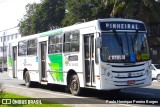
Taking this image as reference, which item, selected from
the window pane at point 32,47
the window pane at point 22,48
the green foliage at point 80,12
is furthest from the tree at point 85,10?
the window pane at point 32,47

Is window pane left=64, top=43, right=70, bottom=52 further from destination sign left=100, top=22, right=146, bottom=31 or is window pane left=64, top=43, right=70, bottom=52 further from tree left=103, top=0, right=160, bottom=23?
tree left=103, top=0, right=160, bottom=23

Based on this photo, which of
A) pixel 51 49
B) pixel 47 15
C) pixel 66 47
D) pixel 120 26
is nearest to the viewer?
pixel 120 26

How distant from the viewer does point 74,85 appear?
15469mm

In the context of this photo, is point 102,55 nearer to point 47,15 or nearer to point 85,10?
point 85,10

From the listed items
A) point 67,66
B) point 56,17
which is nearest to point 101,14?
point 56,17

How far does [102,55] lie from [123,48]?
91 cm

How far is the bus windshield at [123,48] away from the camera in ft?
43.4

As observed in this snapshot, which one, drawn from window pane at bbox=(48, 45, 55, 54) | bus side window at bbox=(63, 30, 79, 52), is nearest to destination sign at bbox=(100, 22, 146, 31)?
bus side window at bbox=(63, 30, 79, 52)

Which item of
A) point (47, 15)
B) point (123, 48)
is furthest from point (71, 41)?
point (47, 15)

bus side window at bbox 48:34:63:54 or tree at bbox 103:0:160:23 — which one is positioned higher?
tree at bbox 103:0:160:23

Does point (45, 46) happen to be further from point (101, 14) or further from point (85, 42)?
point (101, 14)

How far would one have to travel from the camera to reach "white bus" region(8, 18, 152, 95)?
43.2 ft

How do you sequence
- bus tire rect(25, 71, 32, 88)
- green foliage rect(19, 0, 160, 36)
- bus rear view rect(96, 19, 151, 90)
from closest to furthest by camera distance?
bus rear view rect(96, 19, 151, 90), bus tire rect(25, 71, 32, 88), green foliage rect(19, 0, 160, 36)

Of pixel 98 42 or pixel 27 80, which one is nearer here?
pixel 98 42
